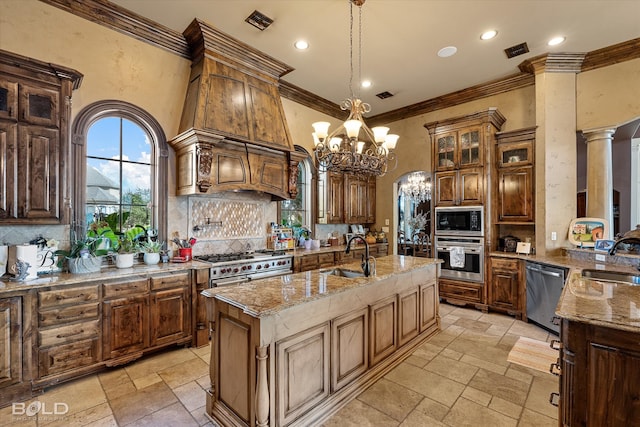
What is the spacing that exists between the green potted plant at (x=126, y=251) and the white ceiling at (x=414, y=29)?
2.57 metres

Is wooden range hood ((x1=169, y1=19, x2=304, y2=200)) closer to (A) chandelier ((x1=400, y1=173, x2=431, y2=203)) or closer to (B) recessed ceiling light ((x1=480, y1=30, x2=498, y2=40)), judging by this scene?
(B) recessed ceiling light ((x1=480, y1=30, x2=498, y2=40))

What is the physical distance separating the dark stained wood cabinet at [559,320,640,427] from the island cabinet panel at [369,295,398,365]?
1360mm

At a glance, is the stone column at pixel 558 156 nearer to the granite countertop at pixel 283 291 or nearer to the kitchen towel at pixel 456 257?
the kitchen towel at pixel 456 257

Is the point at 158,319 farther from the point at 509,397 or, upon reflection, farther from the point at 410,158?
the point at 410,158

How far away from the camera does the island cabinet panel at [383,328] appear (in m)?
2.69

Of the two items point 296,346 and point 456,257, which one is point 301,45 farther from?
point 456,257

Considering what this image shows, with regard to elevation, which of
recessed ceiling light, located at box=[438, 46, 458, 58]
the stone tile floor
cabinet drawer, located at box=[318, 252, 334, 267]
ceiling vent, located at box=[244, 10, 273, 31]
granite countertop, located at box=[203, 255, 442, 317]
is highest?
ceiling vent, located at box=[244, 10, 273, 31]

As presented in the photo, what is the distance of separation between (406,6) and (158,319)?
429 cm

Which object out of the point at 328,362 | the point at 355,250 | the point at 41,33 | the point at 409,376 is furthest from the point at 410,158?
the point at 41,33

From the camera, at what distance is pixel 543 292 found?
3979 mm

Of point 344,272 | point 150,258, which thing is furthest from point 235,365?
point 150,258

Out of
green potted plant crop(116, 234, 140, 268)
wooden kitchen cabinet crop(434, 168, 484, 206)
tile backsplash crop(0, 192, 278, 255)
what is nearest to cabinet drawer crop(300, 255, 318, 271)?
tile backsplash crop(0, 192, 278, 255)

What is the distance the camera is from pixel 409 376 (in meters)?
2.80

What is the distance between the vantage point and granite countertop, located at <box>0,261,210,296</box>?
2.41m
